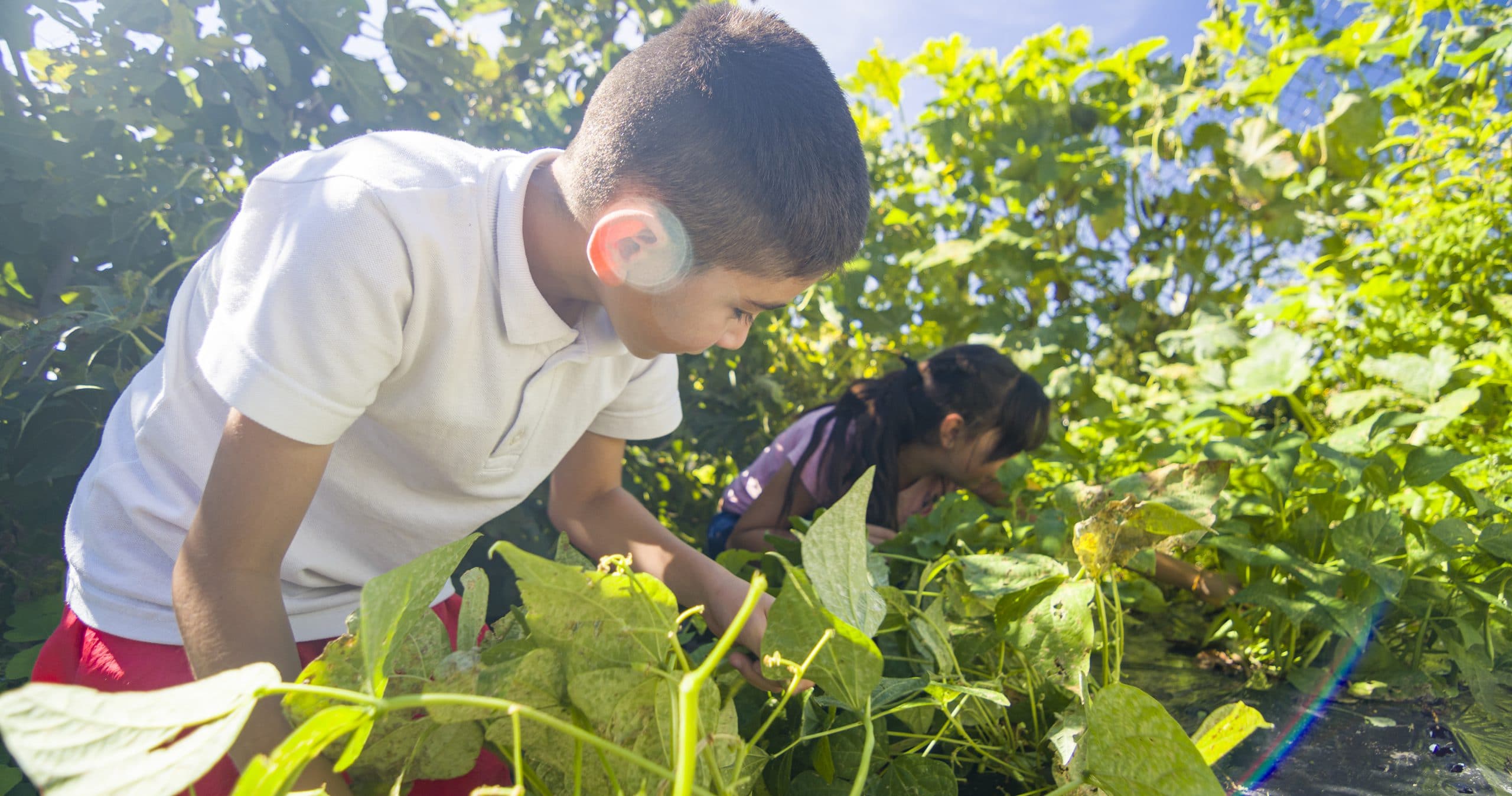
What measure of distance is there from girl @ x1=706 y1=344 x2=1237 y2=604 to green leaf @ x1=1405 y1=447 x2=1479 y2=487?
1136 mm

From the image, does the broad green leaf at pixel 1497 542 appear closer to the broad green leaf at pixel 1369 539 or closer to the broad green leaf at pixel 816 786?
the broad green leaf at pixel 1369 539

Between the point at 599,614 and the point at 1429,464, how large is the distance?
1.11m

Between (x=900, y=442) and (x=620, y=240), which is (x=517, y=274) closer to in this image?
(x=620, y=240)

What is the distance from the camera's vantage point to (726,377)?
92.4 inches

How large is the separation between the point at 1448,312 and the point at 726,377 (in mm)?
1574

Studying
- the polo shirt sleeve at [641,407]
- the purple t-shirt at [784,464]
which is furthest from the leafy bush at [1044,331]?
the polo shirt sleeve at [641,407]

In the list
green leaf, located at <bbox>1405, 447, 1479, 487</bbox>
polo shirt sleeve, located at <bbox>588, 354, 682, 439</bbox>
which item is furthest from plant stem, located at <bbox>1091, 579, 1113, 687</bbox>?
polo shirt sleeve, located at <bbox>588, 354, 682, 439</bbox>

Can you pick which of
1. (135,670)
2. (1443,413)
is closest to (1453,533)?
(1443,413)

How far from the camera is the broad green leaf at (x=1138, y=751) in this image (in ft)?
1.83

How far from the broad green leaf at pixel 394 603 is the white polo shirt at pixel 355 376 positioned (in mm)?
349

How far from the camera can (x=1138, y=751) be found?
0.59 m

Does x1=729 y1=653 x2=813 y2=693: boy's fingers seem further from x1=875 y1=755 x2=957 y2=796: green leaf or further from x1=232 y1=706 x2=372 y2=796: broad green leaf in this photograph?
x1=232 y1=706 x2=372 y2=796: broad green leaf

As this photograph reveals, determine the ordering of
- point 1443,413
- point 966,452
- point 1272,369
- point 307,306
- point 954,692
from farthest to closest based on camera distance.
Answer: point 966,452, point 1272,369, point 1443,413, point 307,306, point 954,692

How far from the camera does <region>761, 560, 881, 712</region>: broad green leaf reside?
0.56 m
